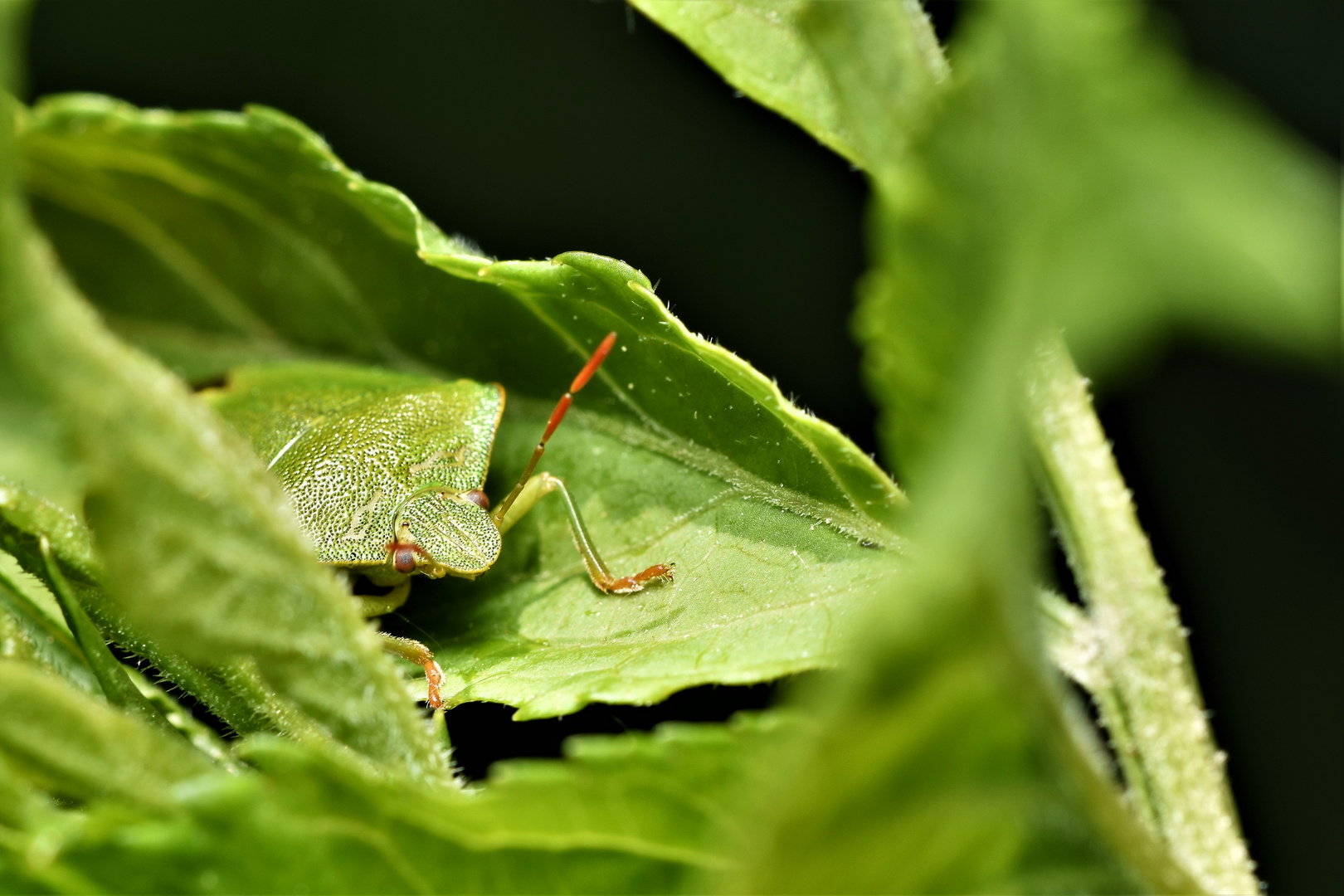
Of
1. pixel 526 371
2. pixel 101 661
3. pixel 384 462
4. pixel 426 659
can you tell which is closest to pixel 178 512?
pixel 101 661

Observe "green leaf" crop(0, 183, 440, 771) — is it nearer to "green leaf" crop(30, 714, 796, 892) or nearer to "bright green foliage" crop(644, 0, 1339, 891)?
"green leaf" crop(30, 714, 796, 892)

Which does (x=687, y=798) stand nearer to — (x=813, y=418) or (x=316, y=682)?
(x=316, y=682)

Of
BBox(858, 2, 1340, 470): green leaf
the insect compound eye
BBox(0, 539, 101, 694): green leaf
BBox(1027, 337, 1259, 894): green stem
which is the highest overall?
BBox(858, 2, 1340, 470): green leaf

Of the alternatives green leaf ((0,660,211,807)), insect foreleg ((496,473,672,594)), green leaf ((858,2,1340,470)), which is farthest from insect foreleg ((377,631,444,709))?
green leaf ((858,2,1340,470))

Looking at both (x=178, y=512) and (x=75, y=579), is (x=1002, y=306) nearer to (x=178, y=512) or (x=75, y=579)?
(x=178, y=512)

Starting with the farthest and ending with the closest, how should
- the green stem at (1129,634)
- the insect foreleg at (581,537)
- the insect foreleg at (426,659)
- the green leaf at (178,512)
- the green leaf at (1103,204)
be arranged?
the insect foreleg at (426,659) → the insect foreleg at (581,537) → the green stem at (1129,634) → the green leaf at (178,512) → the green leaf at (1103,204)

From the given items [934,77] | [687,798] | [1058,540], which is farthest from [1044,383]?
[687,798]

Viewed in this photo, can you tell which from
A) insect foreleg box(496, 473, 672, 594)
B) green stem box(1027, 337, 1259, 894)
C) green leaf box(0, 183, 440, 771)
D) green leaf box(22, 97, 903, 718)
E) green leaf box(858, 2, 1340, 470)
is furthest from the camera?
insect foreleg box(496, 473, 672, 594)

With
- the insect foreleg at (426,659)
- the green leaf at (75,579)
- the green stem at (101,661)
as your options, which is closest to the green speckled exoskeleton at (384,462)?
the insect foreleg at (426,659)

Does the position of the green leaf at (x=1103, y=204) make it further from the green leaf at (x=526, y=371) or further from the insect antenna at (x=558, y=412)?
the insect antenna at (x=558, y=412)
